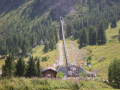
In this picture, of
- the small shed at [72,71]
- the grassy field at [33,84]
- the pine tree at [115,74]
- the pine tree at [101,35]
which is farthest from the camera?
the pine tree at [101,35]

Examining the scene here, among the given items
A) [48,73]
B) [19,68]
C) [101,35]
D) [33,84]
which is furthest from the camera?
[101,35]

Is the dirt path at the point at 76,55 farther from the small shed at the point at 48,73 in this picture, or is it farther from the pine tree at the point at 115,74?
the pine tree at the point at 115,74

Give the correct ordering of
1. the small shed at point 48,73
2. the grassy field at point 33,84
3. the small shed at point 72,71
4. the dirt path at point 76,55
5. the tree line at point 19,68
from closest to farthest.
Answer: the grassy field at point 33,84 < the tree line at point 19,68 < the small shed at point 72,71 < the small shed at point 48,73 < the dirt path at point 76,55

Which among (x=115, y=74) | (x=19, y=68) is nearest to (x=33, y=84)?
(x=19, y=68)

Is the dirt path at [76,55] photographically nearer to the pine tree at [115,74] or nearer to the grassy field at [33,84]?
the pine tree at [115,74]

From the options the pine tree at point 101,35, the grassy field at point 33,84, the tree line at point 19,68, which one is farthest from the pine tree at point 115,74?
the pine tree at point 101,35

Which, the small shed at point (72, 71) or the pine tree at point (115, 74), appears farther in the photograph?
the small shed at point (72, 71)

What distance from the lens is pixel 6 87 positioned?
14.0 meters

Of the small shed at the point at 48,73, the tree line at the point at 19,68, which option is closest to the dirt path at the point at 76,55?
the small shed at the point at 48,73

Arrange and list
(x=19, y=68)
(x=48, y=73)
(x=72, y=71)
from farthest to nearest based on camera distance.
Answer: (x=48, y=73) → (x=72, y=71) → (x=19, y=68)

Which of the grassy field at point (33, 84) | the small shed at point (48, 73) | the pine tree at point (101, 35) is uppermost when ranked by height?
the pine tree at point (101, 35)

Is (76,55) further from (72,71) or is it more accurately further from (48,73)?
(72,71)

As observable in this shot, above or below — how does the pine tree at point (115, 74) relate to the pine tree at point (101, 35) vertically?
below

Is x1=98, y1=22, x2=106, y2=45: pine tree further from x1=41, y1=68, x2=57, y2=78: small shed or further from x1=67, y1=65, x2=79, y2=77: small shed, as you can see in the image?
x1=67, y1=65, x2=79, y2=77: small shed
